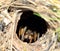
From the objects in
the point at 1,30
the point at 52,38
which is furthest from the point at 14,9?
the point at 52,38

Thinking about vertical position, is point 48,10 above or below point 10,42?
above

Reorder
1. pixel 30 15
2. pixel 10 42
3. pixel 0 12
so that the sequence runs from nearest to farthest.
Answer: pixel 10 42 → pixel 0 12 → pixel 30 15

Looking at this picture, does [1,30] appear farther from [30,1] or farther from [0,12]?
[30,1]

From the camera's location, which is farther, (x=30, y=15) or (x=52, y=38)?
(x=30, y=15)

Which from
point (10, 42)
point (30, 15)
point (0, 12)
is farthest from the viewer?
point (30, 15)

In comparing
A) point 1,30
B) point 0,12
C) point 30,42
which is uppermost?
point 0,12

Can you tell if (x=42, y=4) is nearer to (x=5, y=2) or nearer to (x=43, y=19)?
(x=43, y=19)
